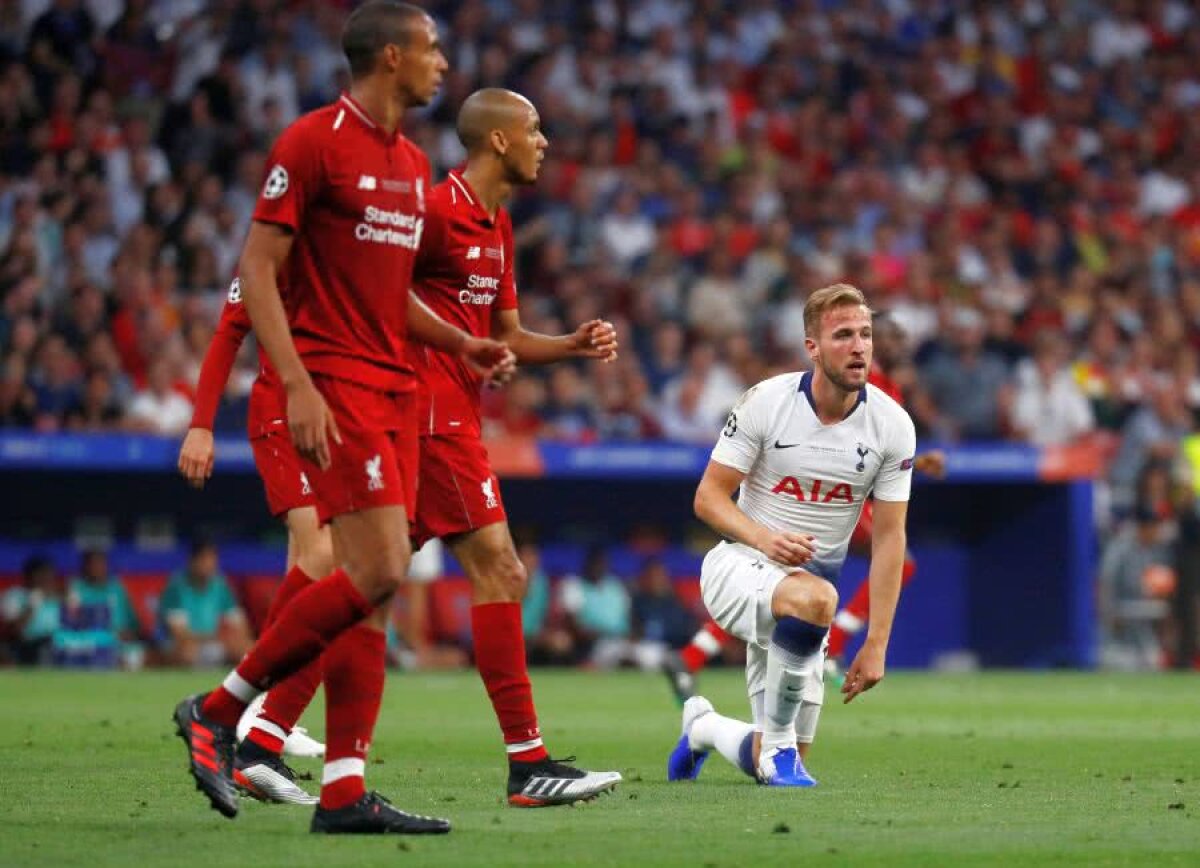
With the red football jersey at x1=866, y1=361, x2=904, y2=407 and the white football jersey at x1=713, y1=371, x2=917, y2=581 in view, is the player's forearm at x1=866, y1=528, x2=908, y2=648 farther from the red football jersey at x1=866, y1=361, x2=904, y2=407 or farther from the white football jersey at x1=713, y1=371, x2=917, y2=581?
the red football jersey at x1=866, y1=361, x2=904, y2=407

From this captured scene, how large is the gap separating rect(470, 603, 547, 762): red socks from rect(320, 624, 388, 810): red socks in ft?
3.46

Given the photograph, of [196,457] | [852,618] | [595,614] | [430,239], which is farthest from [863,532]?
[430,239]

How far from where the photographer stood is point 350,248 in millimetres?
6207

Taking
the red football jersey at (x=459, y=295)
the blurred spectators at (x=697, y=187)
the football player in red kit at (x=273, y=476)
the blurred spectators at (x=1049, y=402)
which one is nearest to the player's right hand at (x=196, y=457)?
the football player in red kit at (x=273, y=476)

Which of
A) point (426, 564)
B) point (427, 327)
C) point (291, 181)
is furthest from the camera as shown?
point (426, 564)

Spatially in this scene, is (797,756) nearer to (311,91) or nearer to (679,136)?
(311,91)

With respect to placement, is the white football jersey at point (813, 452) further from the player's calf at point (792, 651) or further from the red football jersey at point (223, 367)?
the red football jersey at point (223, 367)

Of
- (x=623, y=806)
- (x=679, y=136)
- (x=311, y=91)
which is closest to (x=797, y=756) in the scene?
(x=623, y=806)

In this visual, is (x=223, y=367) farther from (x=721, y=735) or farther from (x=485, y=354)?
(x=721, y=735)

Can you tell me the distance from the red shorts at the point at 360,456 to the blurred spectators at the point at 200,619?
38.6 ft

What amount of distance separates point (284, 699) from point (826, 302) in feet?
8.12

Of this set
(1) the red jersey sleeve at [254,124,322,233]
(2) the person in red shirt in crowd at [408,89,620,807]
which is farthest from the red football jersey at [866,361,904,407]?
(1) the red jersey sleeve at [254,124,322,233]

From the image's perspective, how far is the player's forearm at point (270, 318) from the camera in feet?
19.4

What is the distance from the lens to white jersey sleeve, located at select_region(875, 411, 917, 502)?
320 inches
